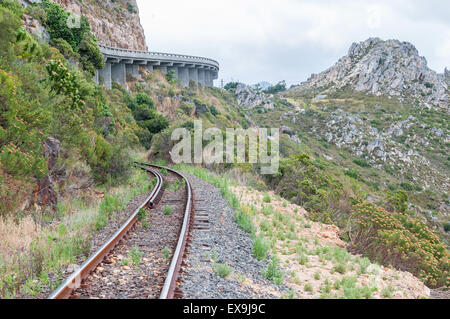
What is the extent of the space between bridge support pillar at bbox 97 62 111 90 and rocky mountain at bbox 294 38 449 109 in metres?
76.5

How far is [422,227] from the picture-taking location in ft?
39.5

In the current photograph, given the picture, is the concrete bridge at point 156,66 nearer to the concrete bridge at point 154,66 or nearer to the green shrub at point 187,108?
the concrete bridge at point 154,66

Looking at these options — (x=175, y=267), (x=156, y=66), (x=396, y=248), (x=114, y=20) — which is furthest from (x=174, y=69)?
(x=175, y=267)

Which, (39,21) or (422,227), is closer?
(422,227)

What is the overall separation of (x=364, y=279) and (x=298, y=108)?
87.0 metres

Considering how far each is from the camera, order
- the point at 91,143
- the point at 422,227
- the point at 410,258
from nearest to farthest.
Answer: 1. the point at 410,258
2. the point at 422,227
3. the point at 91,143

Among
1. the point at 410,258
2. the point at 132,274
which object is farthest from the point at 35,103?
the point at 410,258

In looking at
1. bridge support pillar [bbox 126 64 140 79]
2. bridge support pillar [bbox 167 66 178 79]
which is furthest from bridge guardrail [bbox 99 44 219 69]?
bridge support pillar [bbox 167 66 178 79]

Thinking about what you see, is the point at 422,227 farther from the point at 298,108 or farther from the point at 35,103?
the point at 298,108

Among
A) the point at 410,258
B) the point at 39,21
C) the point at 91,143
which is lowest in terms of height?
the point at 410,258

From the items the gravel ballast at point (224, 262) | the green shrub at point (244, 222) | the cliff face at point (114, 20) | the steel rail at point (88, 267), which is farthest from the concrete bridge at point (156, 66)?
the gravel ballast at point (224, 262)

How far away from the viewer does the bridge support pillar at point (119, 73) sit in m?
44.7

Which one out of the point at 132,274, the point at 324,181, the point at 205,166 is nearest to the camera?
the point at 132,274

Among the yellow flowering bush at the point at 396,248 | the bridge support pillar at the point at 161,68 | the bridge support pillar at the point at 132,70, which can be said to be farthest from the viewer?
the bridge support pillar at the point at 161,68
